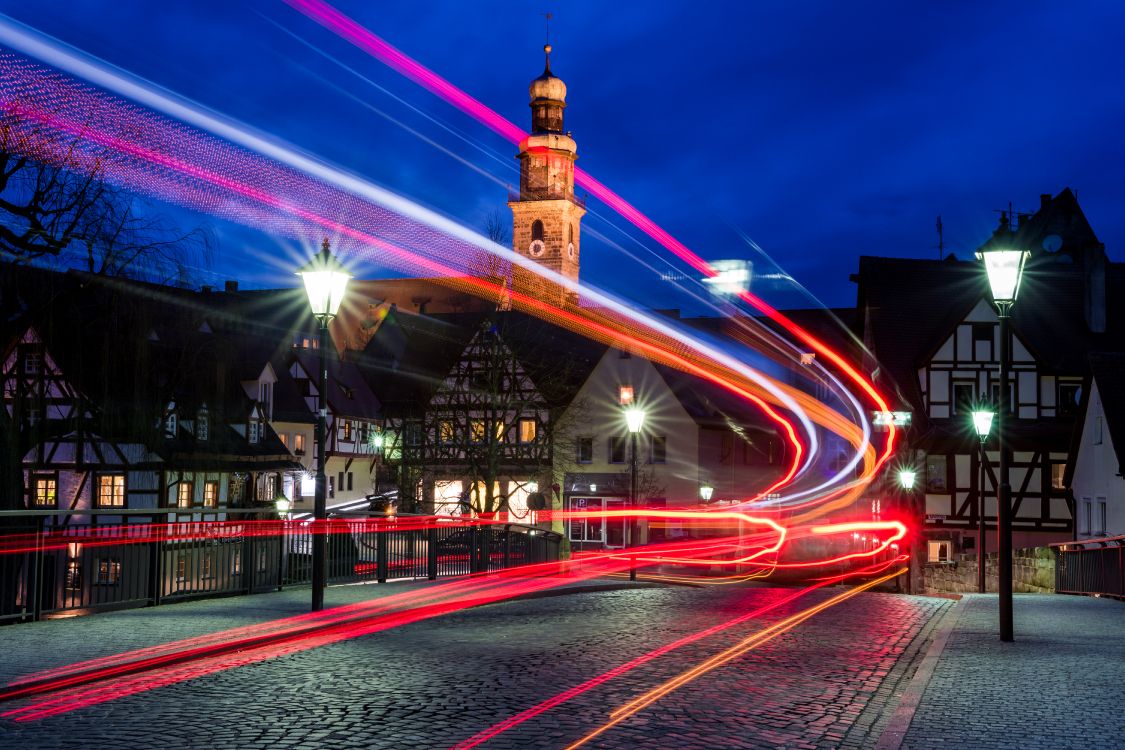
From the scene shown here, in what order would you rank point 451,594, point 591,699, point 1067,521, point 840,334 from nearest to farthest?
point 591,699 → point 451,594 → point 1067,521 → point 840,334

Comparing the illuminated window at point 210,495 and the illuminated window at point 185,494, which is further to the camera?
the illuminated window at point 210,495

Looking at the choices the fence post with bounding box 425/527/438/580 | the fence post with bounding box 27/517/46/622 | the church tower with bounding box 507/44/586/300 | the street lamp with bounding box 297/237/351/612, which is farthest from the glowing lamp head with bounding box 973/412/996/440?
the church tower with bounding box 507/44/586/300

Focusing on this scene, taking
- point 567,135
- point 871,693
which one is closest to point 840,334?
point 567,135

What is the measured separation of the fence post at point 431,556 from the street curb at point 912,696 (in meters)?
10.9

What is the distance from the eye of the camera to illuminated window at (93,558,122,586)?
17019 millimetres

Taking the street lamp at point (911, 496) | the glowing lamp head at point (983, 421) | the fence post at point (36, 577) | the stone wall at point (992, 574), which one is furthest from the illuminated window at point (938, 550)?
the fence post at point (36, 577)

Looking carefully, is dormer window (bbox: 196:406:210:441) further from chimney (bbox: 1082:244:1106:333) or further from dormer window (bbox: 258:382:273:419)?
chimney (bbox: 1082:244:1106:333)

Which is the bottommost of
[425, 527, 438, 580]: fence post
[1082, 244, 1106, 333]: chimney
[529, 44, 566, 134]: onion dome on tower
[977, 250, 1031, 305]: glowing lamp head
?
[425, 527, 438, 580]: fence post

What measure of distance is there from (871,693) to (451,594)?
425 inches

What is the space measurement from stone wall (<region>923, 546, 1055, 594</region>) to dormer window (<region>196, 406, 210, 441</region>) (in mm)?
21219

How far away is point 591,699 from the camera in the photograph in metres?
10.7

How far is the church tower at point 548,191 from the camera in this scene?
10581 cm

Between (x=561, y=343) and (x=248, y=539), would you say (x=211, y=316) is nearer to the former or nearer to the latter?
(x=248, y=539)

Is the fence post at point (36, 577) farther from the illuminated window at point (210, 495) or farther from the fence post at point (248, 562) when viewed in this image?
the illuminated window at point (210, 495)
